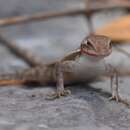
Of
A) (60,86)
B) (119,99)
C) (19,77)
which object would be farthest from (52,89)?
(119,99)

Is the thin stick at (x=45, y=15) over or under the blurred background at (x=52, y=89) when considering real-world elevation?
over

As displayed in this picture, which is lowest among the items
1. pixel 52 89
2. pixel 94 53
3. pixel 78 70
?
pixel 52 89

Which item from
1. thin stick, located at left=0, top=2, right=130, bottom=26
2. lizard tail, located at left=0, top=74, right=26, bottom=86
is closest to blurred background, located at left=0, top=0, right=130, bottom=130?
thin stick, located at left=0, top=2, right=130, bottom=26

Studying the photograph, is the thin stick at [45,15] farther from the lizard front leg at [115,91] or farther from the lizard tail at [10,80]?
the lizard front leg at [115,91]

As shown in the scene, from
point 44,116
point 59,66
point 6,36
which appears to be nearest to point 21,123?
point 44,116

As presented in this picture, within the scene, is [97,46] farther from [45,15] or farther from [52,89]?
[45,15]

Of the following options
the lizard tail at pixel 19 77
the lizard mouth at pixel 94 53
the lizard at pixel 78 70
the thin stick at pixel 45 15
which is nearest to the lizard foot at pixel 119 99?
the lizard at pixel 78 70
